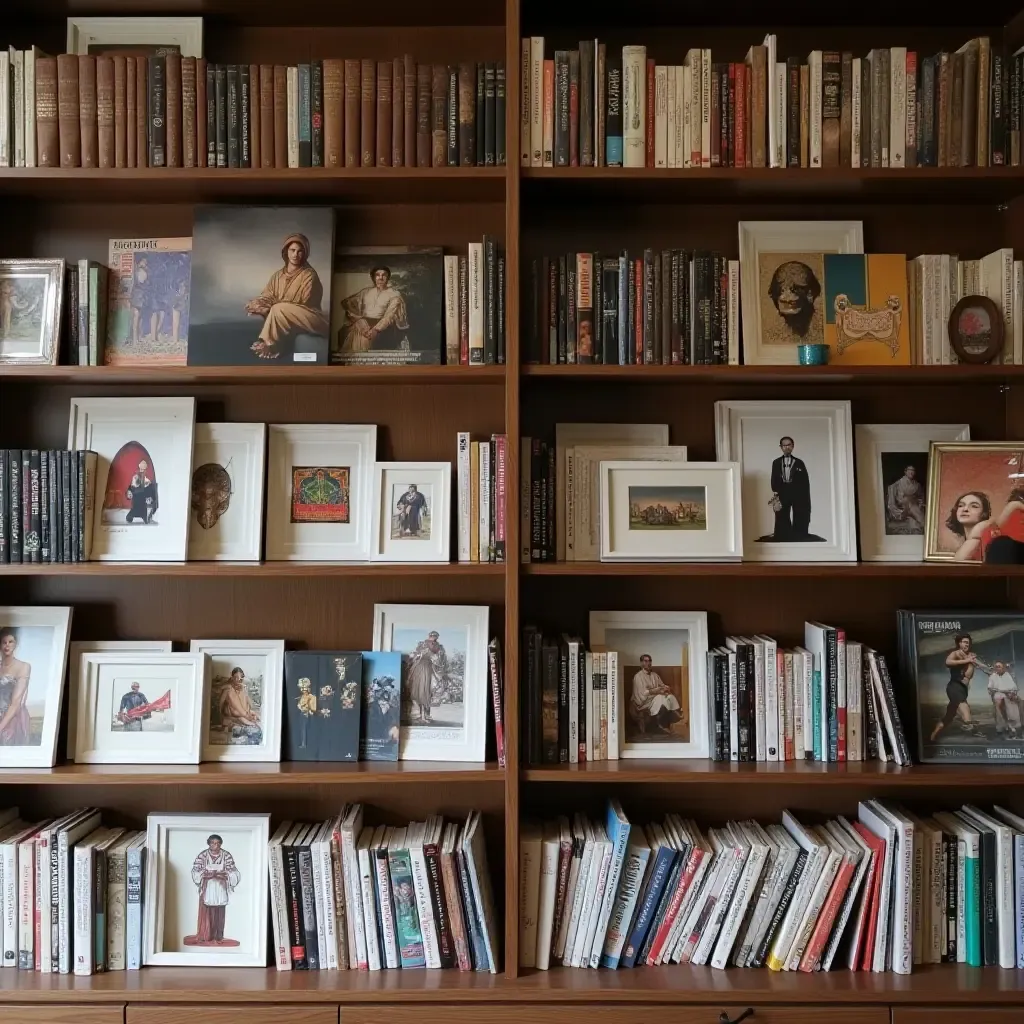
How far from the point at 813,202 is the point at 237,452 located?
4.47ft

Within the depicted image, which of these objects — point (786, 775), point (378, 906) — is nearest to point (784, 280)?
point (786, 775)

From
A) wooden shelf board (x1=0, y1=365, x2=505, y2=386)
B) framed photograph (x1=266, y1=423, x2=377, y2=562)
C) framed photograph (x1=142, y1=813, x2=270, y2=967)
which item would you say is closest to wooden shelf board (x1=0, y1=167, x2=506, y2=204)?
wooden shelf board (x1=0, y1=365, x2=505, y2=386)

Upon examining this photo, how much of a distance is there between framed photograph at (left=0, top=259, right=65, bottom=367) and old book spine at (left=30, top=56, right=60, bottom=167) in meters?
0.20

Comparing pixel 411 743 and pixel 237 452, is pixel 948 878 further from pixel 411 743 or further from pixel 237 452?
pixel 237 452

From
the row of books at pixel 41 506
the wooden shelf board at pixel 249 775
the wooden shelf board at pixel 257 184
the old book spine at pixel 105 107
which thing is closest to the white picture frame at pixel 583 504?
the wooden shelf board at pixel 249 775

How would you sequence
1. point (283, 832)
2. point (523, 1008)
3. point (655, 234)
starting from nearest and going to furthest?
point (523, 1008)
point (283, 832)
point (655, 234)

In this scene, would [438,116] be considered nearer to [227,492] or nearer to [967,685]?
[227,492]

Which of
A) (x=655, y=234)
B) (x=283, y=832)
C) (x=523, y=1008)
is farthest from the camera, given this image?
(x=655, y=234)

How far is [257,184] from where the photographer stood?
187cm

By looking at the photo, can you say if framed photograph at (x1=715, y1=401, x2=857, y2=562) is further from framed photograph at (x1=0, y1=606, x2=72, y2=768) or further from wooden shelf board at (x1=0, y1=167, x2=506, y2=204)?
framed photograph at (x1=0, y1=606, x2=72, y2=768)

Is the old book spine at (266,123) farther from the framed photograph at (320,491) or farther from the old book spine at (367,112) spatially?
the framed photograph at (320,491)

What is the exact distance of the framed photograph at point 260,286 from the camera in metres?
1.91

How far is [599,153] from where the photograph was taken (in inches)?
72.0

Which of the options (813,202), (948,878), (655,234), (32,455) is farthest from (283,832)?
(813,202)
